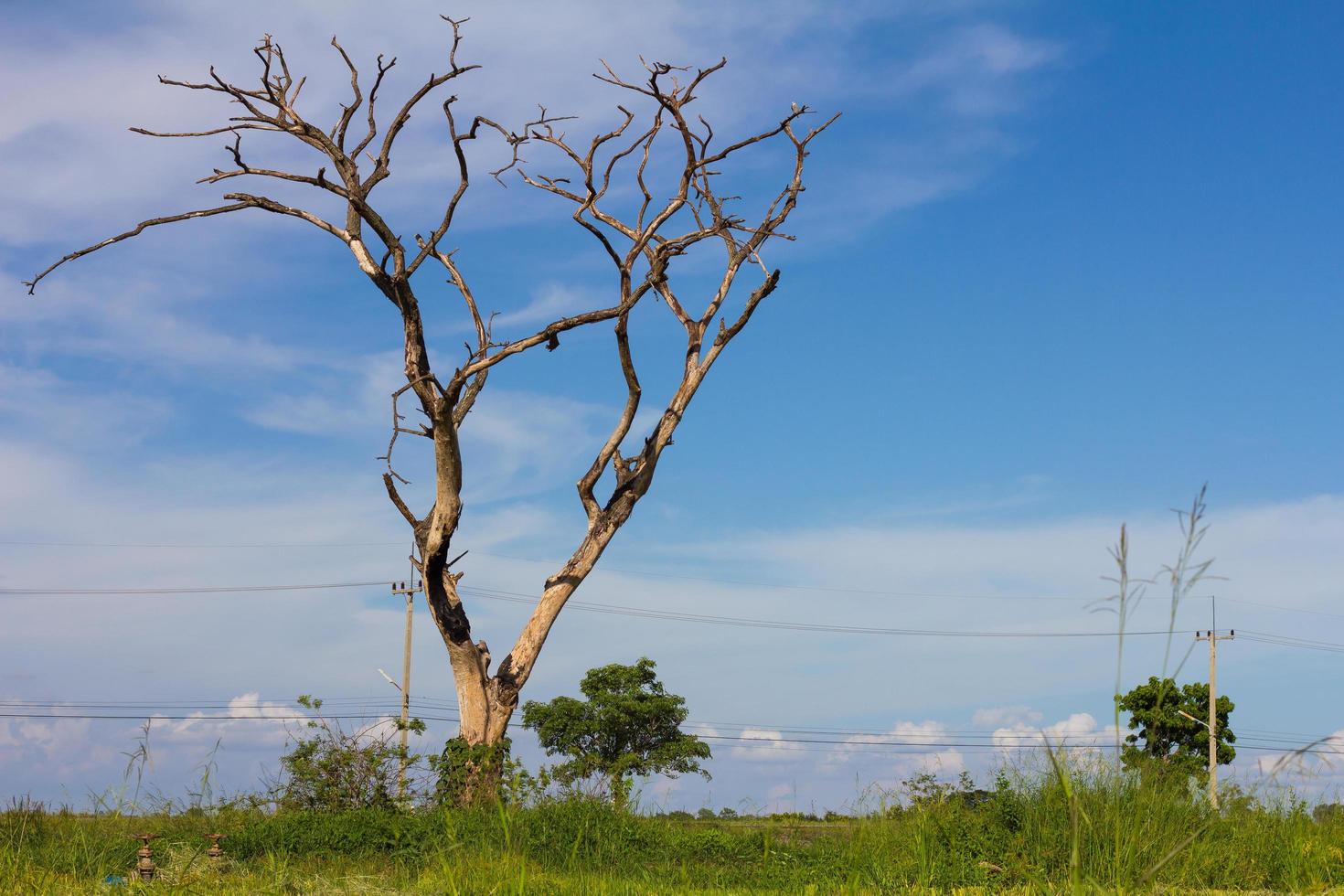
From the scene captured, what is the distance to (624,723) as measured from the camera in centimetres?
3350

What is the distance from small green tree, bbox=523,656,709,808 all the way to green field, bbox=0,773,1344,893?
23.1m

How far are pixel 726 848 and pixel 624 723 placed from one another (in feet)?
81.5

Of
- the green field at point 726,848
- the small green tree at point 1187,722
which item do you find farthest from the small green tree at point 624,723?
the green field at point 726,848

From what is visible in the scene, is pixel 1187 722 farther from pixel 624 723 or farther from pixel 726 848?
pixel 726 848

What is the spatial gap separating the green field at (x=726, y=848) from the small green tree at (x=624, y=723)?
2306 centimetres

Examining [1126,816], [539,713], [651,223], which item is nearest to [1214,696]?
[539,713]

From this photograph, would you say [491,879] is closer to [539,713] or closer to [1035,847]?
[1035,847]

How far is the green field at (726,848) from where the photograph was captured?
22.3ft

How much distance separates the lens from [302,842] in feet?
31.2

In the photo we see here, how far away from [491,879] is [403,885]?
1.52 meters

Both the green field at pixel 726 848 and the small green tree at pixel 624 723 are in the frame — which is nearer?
the green field at pixel 726 848

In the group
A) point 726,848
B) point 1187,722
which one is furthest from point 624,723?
point 726,848

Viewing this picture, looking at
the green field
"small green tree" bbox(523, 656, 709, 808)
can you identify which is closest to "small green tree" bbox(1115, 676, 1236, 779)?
"small green tree" bbox(523, 656, 709, 808)

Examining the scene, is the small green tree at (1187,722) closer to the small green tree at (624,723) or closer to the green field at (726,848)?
the small green tree at (624,723)
